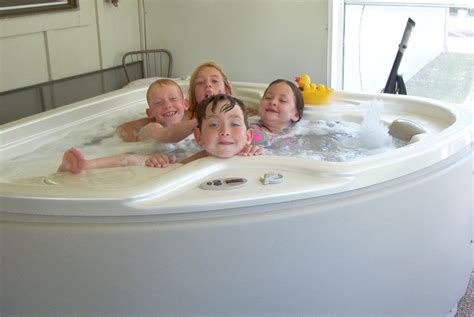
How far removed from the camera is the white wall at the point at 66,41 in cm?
273

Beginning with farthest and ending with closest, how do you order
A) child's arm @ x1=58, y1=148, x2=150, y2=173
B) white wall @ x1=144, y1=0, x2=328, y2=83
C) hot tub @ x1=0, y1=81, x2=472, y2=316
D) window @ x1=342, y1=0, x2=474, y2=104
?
white wall @ x1=144, y1=0, x2=328, y2=83
window @ x1=342, y1=0, x2=474, y2=104
child's arm @ x1=58, y1=148, x2=150, y2=173
hot tub @ x1=0, y1=81, x2=472, y2=316

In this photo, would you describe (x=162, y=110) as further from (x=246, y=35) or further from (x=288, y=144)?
(x=246, y=35)

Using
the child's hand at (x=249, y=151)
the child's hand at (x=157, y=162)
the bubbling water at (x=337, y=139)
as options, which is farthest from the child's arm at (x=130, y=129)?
the child's hand at (x=249, y=151)

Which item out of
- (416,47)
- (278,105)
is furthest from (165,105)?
(416,47)

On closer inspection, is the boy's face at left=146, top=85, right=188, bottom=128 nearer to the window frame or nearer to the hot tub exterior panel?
the window frame

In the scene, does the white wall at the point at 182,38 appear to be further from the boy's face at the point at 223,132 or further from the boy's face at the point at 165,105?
the boy's face at the point at 223,132

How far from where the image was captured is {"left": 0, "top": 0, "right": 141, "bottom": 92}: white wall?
2729 mm

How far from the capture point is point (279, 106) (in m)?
2.33

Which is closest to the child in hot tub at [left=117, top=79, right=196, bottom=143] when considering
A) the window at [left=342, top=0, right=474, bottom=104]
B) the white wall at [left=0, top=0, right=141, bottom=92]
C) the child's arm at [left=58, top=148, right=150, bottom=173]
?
the child's arm at [left=58, top=148, right=150, bottom=173]

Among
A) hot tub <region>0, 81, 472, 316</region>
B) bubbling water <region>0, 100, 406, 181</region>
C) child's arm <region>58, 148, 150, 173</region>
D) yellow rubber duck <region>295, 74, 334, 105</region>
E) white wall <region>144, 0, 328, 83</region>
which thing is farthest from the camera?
white wall <region>144, 0, 328, 83</region>

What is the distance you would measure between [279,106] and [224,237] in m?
0.98

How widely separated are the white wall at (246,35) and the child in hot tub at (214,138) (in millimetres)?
1574

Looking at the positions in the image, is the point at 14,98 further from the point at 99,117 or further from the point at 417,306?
the point at 417,306

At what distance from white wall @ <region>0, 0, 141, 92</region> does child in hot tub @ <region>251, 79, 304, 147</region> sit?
3.99 feet
